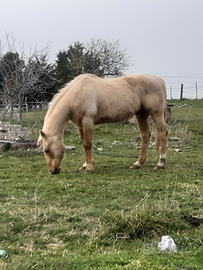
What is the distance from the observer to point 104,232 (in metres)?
2.80

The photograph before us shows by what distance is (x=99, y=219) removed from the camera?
3115 millimetres

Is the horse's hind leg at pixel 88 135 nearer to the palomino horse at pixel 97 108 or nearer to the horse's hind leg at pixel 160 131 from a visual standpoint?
the palomino horse at pixel 97 108

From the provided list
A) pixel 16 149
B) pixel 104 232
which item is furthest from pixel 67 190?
pixel 16 149

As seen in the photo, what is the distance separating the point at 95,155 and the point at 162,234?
5.67 m

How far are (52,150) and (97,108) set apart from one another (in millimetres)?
1330

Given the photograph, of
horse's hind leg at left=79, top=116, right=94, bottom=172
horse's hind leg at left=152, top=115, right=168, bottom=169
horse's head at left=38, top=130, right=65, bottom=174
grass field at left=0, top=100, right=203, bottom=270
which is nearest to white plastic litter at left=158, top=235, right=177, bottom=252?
grass field at left=0, top=100, right=203, bottom=270

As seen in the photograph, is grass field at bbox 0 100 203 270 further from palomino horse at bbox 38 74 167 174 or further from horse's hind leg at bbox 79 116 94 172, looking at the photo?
Answer: palomino horse at bbox 38 74 167 174

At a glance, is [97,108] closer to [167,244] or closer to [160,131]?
[160,131]

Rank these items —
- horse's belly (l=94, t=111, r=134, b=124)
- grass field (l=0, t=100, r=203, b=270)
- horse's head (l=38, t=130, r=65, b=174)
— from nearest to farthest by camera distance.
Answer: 1. grass field (l=0, t=100, r=203, b=270)
2. horse's head (l=38, t=130, r=65, b=174)
3. horse's belly (l=94, t=111, r=134, b=124)

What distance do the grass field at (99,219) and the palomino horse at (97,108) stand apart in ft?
1.78

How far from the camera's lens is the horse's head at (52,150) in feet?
18.6

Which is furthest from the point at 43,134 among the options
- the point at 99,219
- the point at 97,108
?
the point at 99,219

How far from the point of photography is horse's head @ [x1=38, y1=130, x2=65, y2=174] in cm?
567

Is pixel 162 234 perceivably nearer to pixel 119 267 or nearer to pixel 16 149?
pixel 119 267
